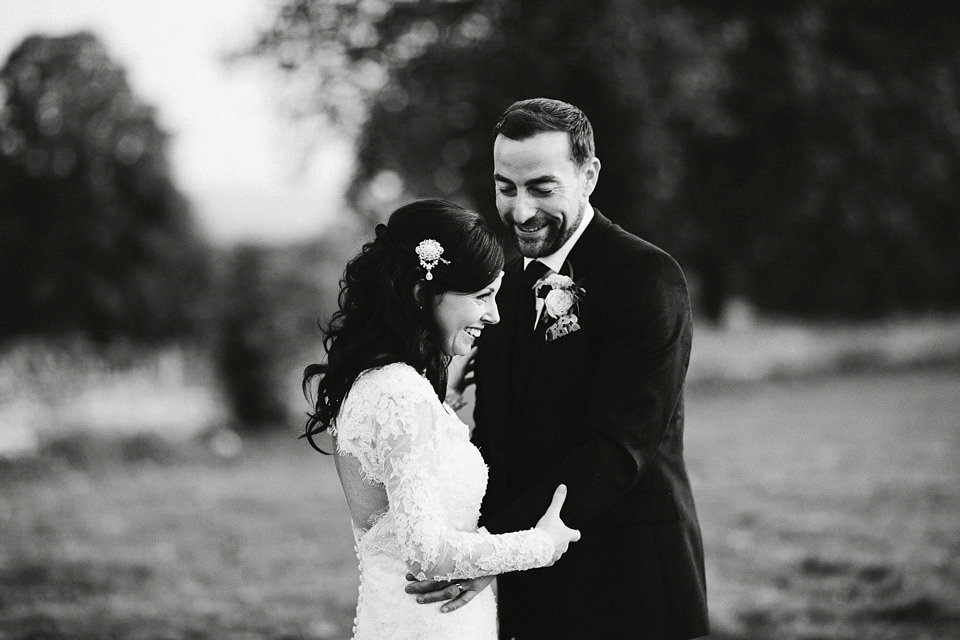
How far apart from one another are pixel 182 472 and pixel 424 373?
30.6ft

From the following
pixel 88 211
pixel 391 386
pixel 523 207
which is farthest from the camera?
pixel 88 211

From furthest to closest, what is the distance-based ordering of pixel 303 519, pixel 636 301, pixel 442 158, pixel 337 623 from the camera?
pixel 442 158 < pixel 303 519 < pixel 337 623 < pixel 636 301

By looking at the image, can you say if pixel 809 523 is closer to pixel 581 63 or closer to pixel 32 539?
pixel 581 63

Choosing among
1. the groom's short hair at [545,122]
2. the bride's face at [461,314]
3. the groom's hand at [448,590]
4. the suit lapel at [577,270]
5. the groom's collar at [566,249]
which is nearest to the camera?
the groom's hand at [448,590]

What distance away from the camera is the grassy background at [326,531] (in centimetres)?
546

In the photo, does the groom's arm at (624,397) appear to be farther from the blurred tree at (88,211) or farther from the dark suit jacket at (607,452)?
the blurred tree at (88,211)

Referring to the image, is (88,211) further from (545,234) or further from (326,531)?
(545,234)

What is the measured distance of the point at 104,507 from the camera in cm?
877

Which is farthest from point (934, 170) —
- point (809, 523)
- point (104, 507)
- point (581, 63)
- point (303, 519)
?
point (104, 507)

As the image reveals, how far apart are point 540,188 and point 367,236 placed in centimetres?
372

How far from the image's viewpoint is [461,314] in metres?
2.77

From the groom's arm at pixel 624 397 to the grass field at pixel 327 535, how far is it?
2879mm

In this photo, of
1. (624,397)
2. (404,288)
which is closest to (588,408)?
(624,397)

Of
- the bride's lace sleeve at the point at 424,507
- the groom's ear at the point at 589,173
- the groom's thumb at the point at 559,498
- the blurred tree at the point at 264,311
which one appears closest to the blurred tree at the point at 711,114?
the blurred tree at the point at 264,311
